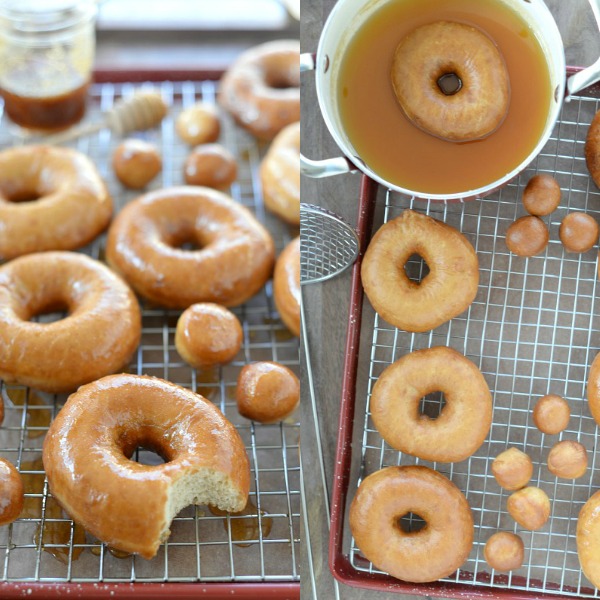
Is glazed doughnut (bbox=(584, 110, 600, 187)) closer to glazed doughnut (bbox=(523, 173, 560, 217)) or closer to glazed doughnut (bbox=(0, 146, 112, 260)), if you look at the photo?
glazed doughnut (bbox=(523, 173, 560, 217))

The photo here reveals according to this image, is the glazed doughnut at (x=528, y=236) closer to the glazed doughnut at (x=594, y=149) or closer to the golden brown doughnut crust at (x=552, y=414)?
the glazed doughnut at (x=594, y=149)

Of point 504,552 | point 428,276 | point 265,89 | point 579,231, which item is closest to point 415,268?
point 428,276

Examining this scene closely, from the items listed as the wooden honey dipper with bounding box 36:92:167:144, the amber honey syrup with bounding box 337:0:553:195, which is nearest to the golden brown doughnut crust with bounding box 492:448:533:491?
the amber honey syrup with bounding box 337:0:553:195

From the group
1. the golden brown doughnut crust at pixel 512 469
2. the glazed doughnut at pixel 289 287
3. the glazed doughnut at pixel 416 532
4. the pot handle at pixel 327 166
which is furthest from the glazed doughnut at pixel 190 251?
the golden brown doughnut crust at pixel 512 469

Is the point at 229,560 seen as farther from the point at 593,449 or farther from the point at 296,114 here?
the point at 296,114

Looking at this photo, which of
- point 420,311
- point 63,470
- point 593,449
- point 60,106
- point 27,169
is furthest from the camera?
point 60,106

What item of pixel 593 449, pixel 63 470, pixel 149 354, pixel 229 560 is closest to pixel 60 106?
pixel 149 354
